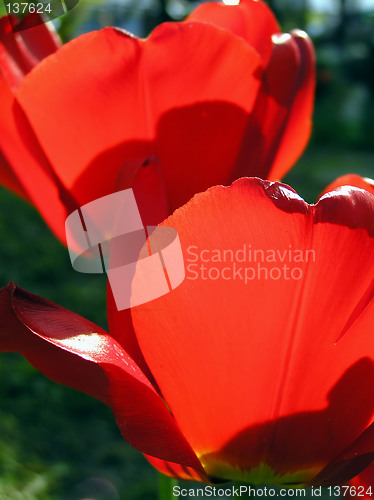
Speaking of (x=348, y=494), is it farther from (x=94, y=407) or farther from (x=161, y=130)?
(x=94, y=407)

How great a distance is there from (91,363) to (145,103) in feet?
0.37

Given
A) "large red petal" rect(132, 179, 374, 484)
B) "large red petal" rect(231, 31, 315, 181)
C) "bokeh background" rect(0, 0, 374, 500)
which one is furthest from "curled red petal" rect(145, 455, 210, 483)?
"bokeh background" rect(0, 0, 374, 500)

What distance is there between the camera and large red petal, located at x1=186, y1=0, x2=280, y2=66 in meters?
0.31

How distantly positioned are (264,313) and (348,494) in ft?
0.27

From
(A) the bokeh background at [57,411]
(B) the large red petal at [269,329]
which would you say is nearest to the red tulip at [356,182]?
(B) the large red petal at [269,329]

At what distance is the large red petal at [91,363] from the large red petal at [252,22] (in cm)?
16

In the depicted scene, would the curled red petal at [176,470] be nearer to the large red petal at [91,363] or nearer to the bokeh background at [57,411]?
the large red petal at [91,363]

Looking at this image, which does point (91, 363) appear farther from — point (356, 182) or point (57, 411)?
point (57, 411)

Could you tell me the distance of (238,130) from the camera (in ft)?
0.88

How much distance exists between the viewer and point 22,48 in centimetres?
29

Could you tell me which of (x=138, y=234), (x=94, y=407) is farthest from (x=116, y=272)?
(x=94, y=407)

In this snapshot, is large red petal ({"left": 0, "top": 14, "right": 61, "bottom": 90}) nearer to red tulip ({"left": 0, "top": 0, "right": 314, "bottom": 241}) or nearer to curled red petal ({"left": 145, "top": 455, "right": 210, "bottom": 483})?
red tulip ({"left": 0, "top": 0, "right": 314, "bottom": 241})

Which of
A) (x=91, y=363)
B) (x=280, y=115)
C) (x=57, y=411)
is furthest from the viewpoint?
(x=57, y=411)

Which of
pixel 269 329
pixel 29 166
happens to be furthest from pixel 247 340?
pixel 29 166
